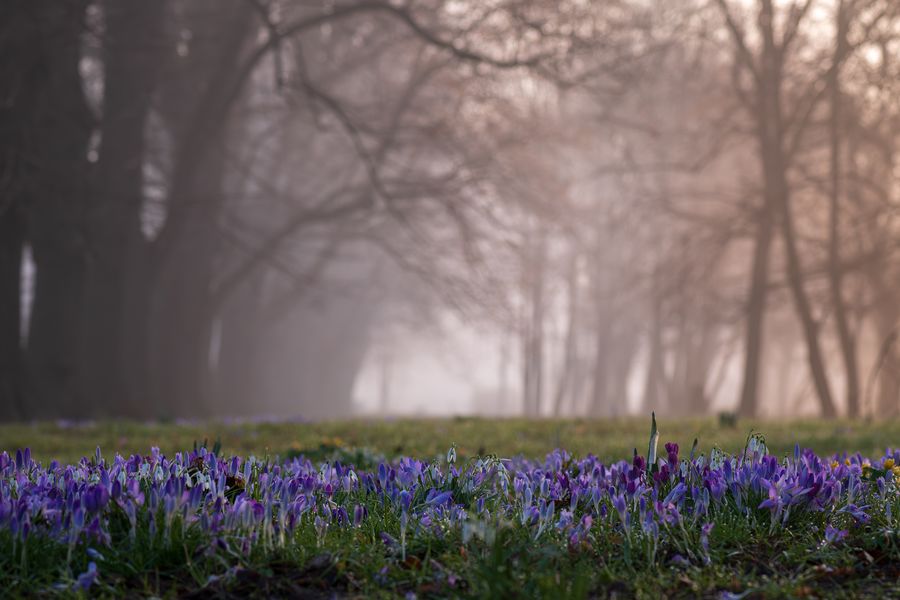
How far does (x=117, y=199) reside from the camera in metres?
15.0

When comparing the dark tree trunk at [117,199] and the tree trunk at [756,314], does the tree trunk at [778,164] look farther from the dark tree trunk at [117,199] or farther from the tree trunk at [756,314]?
the dark tree trunk at [117,199]

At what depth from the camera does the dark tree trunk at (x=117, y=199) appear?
15578 millimetres


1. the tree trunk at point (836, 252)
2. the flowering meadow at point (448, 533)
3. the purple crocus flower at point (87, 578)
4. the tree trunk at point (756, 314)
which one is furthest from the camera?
the tree trunk at point (756, 314)

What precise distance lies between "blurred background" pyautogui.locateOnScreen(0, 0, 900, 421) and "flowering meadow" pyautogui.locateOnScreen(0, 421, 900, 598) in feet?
26.3

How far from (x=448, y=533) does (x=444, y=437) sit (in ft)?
19.1

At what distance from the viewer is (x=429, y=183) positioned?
18.9 metres

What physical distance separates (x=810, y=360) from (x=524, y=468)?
13258mm

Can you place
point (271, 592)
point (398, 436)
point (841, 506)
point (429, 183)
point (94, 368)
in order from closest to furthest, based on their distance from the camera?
point (271, 592) < point (841, 506) < point (398, 436) < point (94, 368) < point (429, 183)

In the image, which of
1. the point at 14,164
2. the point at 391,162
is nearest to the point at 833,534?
the point at 14,164

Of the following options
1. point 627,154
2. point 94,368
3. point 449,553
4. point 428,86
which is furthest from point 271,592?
point 428,86

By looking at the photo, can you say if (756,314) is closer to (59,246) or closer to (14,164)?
(59,246)

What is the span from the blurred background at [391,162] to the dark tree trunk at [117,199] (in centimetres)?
4

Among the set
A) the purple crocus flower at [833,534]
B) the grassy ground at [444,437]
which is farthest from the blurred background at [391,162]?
the purple crocus flower at [833,534]

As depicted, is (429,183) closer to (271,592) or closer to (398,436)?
(398,436)
